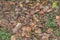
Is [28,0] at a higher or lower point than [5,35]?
higher

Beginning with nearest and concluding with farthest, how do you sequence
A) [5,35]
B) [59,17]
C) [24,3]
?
1. [5,35]
2. [59,17]
3. [24,3]

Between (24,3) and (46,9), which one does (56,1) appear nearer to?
(46,9)

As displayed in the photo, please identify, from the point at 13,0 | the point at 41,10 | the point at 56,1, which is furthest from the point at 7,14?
the point at 56,1

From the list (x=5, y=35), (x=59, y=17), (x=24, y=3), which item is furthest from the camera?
(x=24, y=3)

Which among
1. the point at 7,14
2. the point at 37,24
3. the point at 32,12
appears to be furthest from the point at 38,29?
the point at 7,14

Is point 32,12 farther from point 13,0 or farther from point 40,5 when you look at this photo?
point 13,0

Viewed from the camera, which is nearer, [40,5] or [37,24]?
[37,24]
